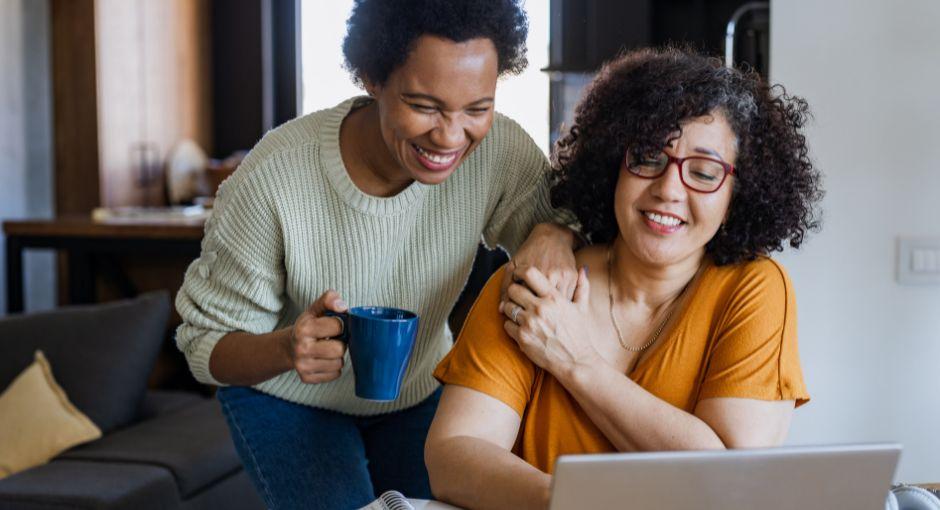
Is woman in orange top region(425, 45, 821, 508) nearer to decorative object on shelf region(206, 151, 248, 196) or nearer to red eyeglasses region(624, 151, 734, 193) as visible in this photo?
red eyeglasses region(624, 151, 734, 193)

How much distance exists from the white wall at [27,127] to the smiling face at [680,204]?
3952 millimetres

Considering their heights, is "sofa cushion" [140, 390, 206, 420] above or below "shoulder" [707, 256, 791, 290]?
below

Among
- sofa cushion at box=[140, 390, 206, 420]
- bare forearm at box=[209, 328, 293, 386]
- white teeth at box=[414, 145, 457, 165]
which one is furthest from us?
sofa cushion at box=[140, 390, 206, 420]

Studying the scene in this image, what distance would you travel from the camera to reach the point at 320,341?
1.46m

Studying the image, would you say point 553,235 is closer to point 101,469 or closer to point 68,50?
point 101,469

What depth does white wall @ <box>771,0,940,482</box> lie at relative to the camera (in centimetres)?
223

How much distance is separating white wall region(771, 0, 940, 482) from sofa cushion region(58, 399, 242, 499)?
1446mm

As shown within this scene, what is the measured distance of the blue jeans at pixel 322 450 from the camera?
177 cm

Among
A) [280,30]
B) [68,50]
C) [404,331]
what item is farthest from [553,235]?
[280,30]

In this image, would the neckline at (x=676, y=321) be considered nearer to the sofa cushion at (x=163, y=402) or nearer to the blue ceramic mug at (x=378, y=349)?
the blue ceramic mug at (x=378, y=349)

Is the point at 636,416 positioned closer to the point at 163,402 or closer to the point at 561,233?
the point at 561,233

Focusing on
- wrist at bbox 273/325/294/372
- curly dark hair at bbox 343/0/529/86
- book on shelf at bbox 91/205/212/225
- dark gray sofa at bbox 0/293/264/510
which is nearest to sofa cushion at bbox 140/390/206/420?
dark gray sofa at bbox 0/293/264/510

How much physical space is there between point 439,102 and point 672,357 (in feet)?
1.57

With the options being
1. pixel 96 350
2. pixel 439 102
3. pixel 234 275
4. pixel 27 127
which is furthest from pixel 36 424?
pixel 27 127
